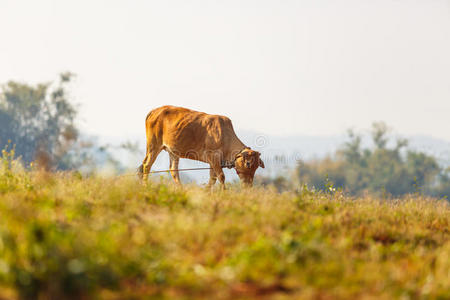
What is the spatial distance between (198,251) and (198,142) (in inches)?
306

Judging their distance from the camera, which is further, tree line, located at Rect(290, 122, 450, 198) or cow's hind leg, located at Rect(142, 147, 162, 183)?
tree line, located at Rect(290, 122, 450, 198)

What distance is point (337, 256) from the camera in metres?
5.73

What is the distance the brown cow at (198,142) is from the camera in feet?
40.3

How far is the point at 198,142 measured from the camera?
13500 millimetres

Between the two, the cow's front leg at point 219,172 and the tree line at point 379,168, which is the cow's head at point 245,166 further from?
the tree line at point 379,168

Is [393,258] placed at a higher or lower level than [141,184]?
lower

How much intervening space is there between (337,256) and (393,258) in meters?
1.10

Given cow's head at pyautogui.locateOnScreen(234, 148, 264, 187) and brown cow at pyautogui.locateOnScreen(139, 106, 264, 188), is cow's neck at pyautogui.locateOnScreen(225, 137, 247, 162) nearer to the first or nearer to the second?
brown cow at pyautogui.locateOnScreen(139, 106, 264, 188)

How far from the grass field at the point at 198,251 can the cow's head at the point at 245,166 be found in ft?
12.1

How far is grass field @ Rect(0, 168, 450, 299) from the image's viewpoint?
484 cm

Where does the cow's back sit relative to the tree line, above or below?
above

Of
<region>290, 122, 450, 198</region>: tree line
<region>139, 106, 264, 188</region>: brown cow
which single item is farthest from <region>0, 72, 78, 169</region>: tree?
<region>139, 106, 264, 188</region>: brown cow

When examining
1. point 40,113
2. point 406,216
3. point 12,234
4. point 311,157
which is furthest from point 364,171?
point 12,234

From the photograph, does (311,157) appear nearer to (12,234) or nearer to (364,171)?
(364,171)
